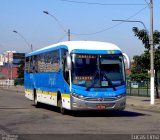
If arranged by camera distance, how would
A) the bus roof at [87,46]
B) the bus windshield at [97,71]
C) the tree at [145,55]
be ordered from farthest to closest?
the tree at [145,55] → the bus roof at [87,46] → the bus windshield at [97,71]

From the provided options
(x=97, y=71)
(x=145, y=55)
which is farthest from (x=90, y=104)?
(x=145, y=55)

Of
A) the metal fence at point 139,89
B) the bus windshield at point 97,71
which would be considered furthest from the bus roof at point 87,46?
the metal fence at point 139,89

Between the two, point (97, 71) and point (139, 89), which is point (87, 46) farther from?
point (139, 89)

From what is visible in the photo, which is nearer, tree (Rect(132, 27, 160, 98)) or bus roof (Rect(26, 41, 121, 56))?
bus roof (Rect(26, 41, 121, 56))

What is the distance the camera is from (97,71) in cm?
1922

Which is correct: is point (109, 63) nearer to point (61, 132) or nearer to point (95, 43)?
point (95, 43)

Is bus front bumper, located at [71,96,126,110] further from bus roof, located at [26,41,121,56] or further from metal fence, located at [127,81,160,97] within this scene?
metal fence, located at [127,81,160,97]

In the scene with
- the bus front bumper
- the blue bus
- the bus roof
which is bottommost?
the bus front bumper

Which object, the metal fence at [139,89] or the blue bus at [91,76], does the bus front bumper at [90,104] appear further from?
the metal fence at [139,89]

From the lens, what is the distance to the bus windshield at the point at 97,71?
19094 millimetres

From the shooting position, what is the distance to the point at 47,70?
23656 mm

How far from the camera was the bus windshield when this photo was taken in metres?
19.1

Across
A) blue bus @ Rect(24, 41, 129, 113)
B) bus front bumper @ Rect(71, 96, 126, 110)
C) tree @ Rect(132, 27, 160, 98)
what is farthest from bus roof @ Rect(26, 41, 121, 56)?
tree @ Rect(132, 27, 160, 98)

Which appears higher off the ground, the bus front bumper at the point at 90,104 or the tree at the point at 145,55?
the tree at the point at 145,55
